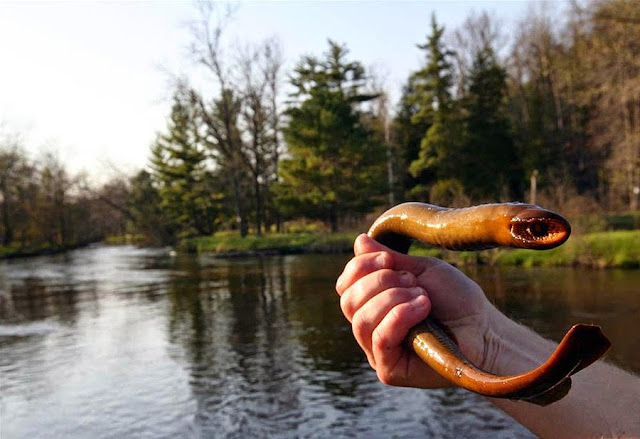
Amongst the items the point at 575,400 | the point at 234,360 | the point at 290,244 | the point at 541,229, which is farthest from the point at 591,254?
the point at 541,229

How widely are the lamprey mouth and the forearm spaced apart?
0.78 metres

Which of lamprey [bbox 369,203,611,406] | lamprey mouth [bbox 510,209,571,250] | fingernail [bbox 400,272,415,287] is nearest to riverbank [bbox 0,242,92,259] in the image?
fingernail [bbox 400,272,415,287]

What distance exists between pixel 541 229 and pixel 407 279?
713 mm

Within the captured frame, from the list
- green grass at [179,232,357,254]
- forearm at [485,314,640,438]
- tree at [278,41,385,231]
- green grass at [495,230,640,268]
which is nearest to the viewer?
forearm at [485,314,640,438]

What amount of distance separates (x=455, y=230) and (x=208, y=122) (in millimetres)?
43551

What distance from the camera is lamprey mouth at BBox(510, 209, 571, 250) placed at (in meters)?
1.21

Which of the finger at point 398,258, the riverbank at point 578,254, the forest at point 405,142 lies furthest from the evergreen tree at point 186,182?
the finger at point 398,258

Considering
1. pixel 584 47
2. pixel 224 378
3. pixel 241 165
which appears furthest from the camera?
pixel 241 165

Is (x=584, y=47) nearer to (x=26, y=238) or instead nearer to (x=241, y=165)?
(x=241, y=165)

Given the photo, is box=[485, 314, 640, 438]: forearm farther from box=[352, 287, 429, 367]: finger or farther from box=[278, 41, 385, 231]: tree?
box=[278, 41, 385, 231]: tree

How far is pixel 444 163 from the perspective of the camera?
4322 cm

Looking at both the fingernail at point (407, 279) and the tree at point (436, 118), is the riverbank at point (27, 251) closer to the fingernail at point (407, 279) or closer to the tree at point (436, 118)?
the tree at point (436, 118)

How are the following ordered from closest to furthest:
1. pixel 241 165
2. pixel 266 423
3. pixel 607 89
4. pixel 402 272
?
pixel 402 272, pixel 266 423, pixel 607 89, pixel 241 165

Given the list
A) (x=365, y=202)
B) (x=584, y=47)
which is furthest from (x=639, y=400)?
(x=365, y=202)
